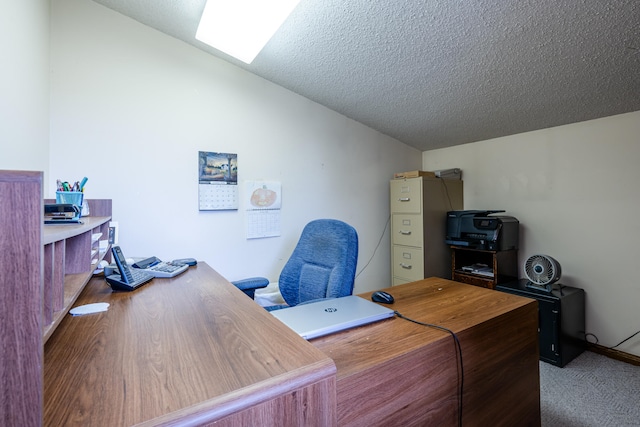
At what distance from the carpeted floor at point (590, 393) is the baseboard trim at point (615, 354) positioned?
1.4 inches

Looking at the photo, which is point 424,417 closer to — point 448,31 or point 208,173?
point 448,31

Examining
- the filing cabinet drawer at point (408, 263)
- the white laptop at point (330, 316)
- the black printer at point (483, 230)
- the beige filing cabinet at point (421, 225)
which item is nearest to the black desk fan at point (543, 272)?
the black printer at point (483, 230)

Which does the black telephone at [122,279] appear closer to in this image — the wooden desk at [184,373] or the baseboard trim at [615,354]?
the wooden desk at [184,373]

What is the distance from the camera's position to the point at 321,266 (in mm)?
1673

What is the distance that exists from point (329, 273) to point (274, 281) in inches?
41.9

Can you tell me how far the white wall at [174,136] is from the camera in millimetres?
1860

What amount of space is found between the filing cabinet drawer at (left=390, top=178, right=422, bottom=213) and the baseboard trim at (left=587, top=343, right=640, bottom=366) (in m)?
1.71

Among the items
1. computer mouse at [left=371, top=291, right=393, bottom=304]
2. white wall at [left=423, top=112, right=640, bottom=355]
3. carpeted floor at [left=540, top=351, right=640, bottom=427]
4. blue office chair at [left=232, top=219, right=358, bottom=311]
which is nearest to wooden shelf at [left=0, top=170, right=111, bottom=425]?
computer mouse at [left=371, top=291, right=393, bottom=304]

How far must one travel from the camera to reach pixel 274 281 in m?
2.53

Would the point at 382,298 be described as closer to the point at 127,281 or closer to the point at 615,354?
the point at 127,281

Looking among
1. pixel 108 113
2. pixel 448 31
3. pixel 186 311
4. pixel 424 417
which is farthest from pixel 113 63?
pixel 424 417

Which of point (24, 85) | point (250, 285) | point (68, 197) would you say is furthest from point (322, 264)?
point (24, 85)

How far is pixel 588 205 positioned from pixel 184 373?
9.74ft

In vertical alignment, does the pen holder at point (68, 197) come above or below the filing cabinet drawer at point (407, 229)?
above
